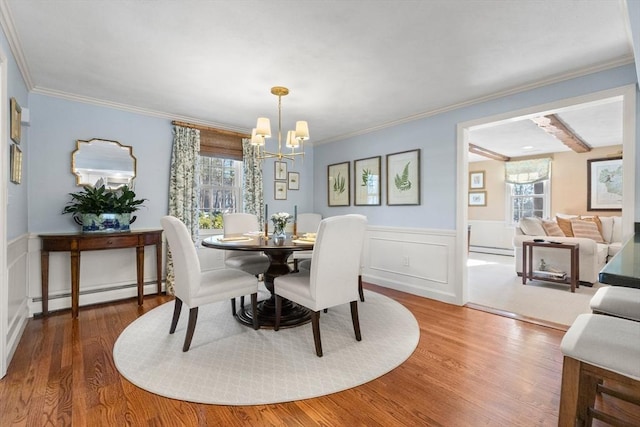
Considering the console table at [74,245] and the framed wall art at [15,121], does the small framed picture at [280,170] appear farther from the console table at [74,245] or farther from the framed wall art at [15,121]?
the framed wall art at [15,121]

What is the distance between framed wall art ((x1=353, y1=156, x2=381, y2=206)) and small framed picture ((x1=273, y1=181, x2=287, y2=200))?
119 cm

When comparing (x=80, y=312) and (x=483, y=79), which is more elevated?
(x=483, y=79)

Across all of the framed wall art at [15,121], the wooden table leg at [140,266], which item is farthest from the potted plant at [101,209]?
the framed wall art at [15,121]

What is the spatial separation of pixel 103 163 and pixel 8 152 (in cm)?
141

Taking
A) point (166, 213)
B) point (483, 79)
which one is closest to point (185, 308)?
point (166, 213)

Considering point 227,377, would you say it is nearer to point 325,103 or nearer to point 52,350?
point 52,350

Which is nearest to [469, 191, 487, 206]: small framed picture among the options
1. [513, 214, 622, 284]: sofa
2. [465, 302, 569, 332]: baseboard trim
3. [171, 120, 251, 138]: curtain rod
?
[513, 214, 622, 284]: sofa

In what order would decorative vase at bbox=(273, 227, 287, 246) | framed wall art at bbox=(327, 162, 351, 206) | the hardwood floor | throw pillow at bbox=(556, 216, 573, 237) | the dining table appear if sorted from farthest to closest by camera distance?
throw pillow at bbox=(556, 216, 573, 237) < framed wall art at bbox=(327, 162, 351, 206) < decorative vase at bbox=(273, 227, 287, 246) < the dining table < the hardwood floor

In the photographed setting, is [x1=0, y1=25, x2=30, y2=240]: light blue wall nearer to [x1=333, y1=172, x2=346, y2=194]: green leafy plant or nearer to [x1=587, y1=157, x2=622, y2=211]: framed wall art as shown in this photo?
[x1=333, y1=172, x2=346, y2=194]: green leafy plant

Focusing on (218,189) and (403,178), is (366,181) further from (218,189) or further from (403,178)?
(218,189)

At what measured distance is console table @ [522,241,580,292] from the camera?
13.3 feet

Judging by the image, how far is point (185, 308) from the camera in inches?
124

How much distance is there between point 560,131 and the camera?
4.42 metres

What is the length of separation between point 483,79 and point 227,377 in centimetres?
322
